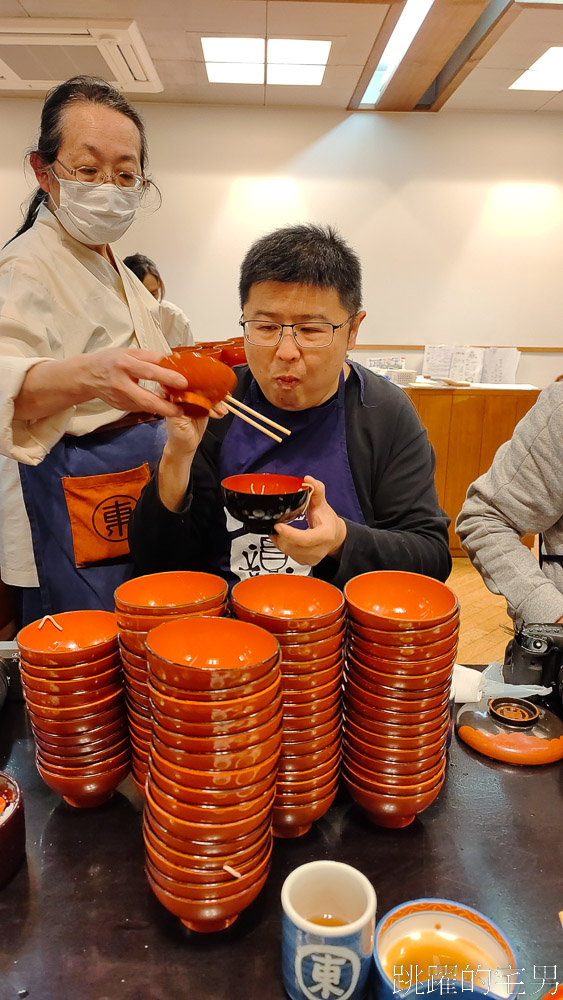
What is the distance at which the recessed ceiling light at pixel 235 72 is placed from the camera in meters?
4.64

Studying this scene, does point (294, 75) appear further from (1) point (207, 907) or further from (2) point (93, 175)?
(1) point (207, 907)

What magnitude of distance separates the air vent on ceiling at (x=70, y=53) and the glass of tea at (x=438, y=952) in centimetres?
477

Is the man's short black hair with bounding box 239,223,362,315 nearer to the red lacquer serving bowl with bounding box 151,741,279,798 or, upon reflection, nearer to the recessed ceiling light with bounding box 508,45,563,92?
the red lacquer serving bowl with bounding box 151,741,279,798

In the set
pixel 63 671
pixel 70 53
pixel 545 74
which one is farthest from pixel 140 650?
pixel 545 74

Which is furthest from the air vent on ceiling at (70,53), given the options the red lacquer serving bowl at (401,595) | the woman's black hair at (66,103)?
the red lacquer serving bowl at (401,595)

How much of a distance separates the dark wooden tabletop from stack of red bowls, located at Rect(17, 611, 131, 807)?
0.06 metres

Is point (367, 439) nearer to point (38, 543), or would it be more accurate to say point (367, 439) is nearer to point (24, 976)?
point (38, 543)

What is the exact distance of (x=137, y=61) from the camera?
14.4ft

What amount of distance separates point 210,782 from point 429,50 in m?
4.94

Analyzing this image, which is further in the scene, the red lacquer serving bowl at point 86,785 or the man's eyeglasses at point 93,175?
the man's eyeglasses at point 93,175

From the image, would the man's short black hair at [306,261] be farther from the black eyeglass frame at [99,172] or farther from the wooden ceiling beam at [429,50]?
the wooden ceiling beam at [429,50]

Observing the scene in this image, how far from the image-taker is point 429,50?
13.8 ft

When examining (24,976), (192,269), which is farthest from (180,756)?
(192,269)

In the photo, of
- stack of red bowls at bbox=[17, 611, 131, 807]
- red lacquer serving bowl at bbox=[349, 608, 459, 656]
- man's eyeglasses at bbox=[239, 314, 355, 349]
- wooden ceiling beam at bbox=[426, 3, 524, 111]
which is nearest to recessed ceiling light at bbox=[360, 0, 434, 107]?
wooden ceiling beam at bbox=[426, 3, 524, 111]
